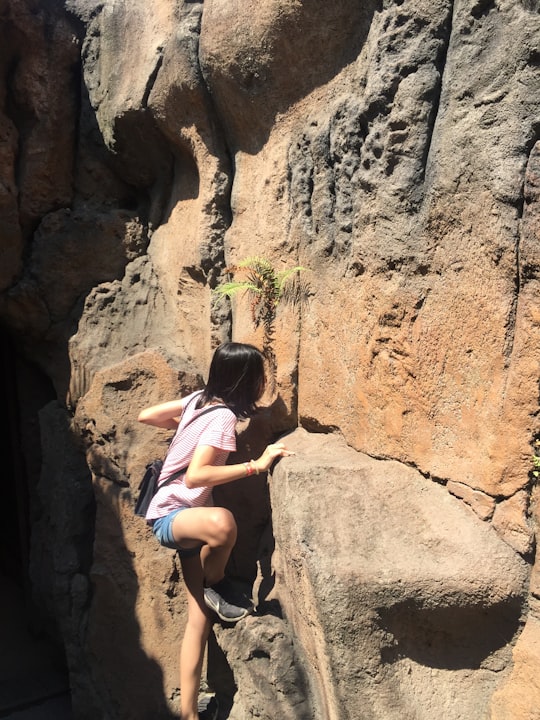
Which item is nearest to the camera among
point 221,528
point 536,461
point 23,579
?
point 536,461

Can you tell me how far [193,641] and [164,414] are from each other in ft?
3.73

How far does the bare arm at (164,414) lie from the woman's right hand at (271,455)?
0.58 m

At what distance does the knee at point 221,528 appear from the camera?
281 cm

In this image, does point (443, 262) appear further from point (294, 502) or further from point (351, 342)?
point (294, 502)

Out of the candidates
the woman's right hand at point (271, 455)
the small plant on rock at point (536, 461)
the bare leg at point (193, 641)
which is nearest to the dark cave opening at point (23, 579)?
the bare leg at point (193, 641)

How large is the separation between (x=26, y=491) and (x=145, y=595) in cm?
223

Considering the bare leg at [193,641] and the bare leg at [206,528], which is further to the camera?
the bare leg at [193,641]

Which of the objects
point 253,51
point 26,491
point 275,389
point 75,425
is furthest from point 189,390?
point 26,491

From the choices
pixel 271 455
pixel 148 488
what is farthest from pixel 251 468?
pixel 148 488

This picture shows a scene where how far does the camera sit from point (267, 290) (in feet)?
10.7

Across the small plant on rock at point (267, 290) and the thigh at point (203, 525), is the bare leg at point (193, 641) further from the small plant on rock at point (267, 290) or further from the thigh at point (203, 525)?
the small plant on rock at point (267, 290)

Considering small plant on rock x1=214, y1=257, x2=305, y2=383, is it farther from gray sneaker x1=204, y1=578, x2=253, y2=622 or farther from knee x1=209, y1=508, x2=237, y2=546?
gray sneaker x1=204, y1=578, x2=253, y2=622

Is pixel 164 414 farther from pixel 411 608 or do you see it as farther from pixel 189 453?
pixel 411 608

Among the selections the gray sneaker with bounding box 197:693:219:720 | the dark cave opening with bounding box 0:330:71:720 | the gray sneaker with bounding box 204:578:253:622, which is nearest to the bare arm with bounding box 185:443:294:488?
the gray sneaker with bounding box 204:578:253:622
